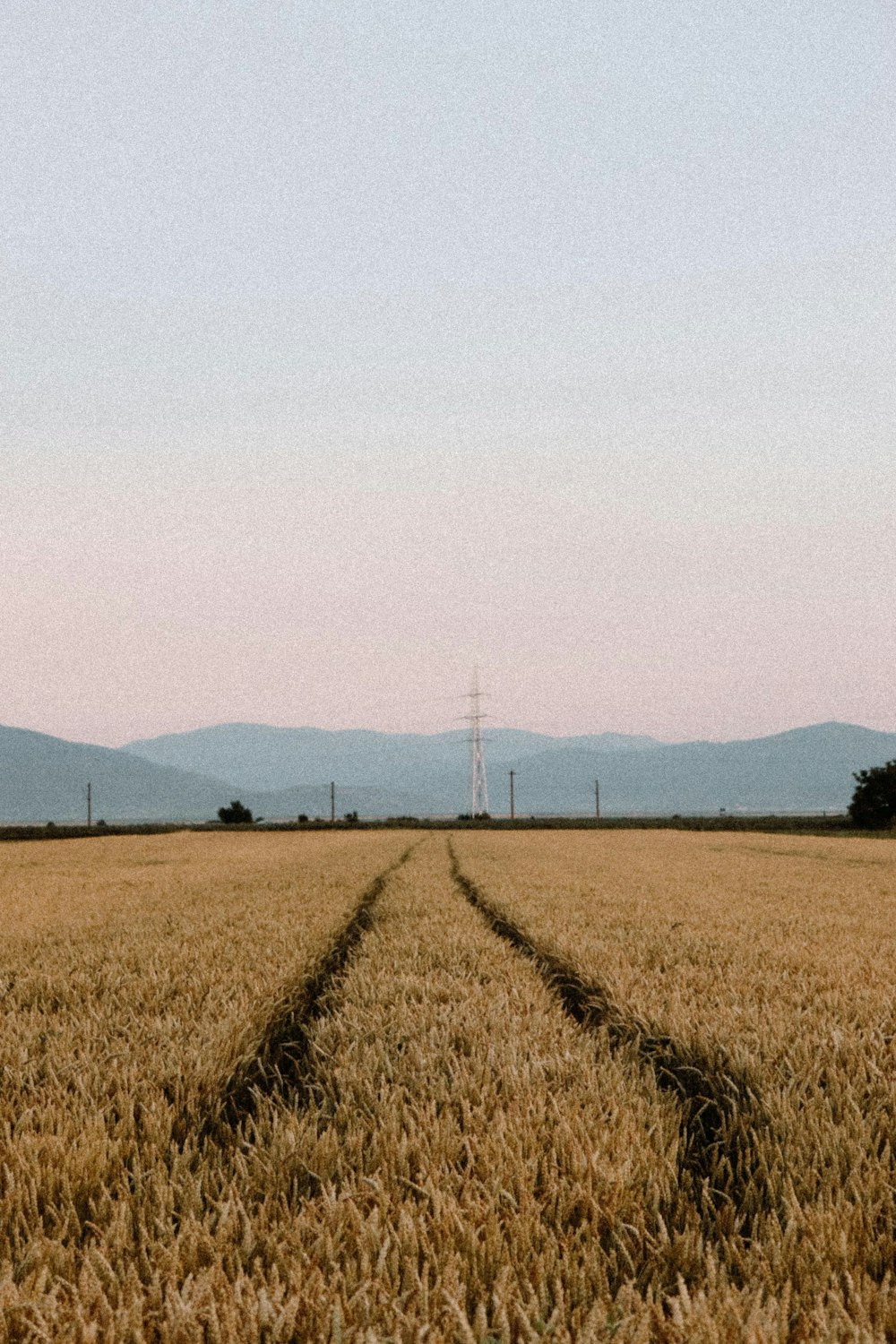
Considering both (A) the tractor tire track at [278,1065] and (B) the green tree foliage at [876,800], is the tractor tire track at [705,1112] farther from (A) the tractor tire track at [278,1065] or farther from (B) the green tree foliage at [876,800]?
(B) the green tree foliage at [876,800]

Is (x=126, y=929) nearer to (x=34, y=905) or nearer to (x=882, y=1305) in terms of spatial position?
(x=34, y=905)

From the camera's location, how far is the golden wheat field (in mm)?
1853

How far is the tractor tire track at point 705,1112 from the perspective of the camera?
2.46 meters

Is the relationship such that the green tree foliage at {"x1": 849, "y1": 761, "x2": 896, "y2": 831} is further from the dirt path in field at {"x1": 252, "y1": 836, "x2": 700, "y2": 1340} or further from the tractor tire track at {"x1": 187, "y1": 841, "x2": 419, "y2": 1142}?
the dirt path in field at {"x1": 252, "y1": 836, "x2": 700, "y2": 1340}

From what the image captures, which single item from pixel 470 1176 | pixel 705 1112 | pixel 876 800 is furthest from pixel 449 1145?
pixel 876 800

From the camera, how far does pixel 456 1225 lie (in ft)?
7.18

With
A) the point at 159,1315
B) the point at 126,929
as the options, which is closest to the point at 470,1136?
the point at 159,1315

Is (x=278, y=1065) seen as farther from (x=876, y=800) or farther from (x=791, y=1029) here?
(x=876, y=800)

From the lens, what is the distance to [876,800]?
233 ft

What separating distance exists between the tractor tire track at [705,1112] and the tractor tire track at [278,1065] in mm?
1584

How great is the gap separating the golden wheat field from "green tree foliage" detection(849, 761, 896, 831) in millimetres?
73961

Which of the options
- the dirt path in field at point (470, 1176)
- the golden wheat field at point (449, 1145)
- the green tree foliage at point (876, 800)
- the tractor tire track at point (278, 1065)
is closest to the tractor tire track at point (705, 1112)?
the golden wheat field at point (449, 1145)

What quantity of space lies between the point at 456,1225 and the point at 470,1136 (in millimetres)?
565

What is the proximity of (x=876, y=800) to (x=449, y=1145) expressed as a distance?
3136 inches
